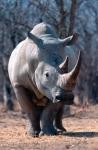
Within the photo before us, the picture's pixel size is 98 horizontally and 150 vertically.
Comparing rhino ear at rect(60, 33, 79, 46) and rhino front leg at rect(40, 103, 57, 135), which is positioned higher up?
rhino ear at rect(60, 33, 79, 46)

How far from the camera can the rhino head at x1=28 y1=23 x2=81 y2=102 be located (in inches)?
349

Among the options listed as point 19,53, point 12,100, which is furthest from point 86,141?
point 12,100

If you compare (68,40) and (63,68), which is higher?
(68,40)

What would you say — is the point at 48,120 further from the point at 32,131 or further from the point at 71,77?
the point at 71,77

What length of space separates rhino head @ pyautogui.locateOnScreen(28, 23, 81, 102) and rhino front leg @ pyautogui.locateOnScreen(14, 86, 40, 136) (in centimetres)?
52

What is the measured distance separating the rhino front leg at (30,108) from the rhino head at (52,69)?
1.69 feet

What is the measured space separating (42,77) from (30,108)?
1.12 metres

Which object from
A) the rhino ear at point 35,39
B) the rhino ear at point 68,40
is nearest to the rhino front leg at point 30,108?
the rhino ear at point 35,39

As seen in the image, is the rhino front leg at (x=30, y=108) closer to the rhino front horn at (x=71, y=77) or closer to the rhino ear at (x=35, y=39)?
the rhino ear at (x=35, y=39)

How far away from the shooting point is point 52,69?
30.5ft

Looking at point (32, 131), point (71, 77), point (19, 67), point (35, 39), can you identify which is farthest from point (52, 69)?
point (32, 131)

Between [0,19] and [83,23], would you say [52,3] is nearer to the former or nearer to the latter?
[0,19]

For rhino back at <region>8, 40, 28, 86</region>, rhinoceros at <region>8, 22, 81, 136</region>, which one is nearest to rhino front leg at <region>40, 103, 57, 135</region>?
rhinoceros at <region>8, 22, 81, 136</region>

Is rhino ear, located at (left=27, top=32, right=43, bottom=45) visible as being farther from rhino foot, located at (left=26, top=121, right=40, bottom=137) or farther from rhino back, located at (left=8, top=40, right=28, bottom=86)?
rhino foot, located at (left=26, top=121, right=40, bottom=137)
